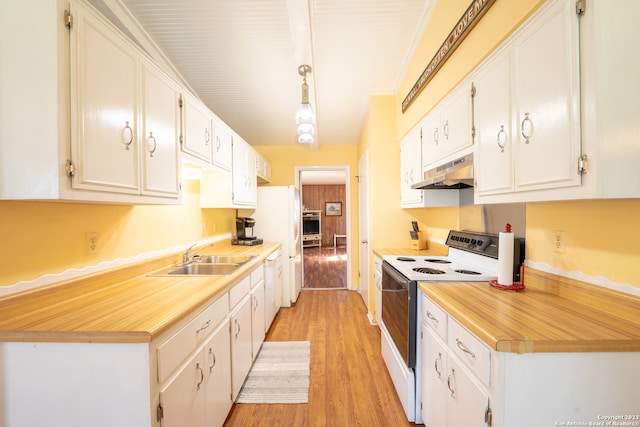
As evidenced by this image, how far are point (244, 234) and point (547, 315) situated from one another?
3.03 meters

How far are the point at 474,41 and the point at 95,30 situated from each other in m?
1.87

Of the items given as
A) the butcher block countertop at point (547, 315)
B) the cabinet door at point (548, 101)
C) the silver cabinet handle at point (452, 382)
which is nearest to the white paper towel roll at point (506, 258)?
the butcher block countertop at point (547, 315)

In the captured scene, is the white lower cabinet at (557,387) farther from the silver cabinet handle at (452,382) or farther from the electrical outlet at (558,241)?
the electrical outlet at (558,241)

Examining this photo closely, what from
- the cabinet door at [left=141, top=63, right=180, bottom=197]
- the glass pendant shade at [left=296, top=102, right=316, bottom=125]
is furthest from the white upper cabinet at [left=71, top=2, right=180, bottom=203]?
the glass pendant shade at [left=296, top=102, right=316, bottom=125]

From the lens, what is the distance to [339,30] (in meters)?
1.92

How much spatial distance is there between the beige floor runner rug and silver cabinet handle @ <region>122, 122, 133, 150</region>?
1783 mm

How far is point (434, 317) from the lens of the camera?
1296 millimetres

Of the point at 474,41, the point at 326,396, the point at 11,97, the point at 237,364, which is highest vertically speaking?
the point at 474,41

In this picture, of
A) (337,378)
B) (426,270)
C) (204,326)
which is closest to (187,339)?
(204,326)

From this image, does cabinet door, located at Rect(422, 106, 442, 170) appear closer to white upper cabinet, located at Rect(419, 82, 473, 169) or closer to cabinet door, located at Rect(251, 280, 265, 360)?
white upper cabinet, located at Rect(419, 82, 473, 169)

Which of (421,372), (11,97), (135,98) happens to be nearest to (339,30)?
(135,98)

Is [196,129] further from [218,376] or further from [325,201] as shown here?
[325,201]

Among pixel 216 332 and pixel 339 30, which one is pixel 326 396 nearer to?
pixel 216 332

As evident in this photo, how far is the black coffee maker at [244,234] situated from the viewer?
3201 mm
